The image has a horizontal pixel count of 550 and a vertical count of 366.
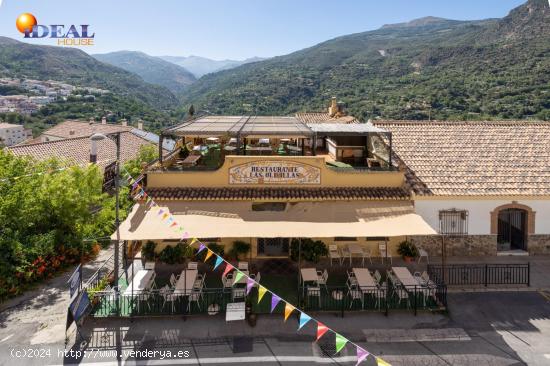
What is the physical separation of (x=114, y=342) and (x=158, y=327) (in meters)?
1.46

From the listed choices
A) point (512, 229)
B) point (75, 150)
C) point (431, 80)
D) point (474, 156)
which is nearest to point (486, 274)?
point (512, 229)

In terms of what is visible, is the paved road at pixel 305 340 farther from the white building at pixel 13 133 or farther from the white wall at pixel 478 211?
the white building at pixel 13 133

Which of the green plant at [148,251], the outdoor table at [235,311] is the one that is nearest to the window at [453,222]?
the outdoor table at [235,311]

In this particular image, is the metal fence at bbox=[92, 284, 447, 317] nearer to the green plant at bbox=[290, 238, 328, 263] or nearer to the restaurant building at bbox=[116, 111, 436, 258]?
the restaurant building at bbox=[116, 111, 436, 258]

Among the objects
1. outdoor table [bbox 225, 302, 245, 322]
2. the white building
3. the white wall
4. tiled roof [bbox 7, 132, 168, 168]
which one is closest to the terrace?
the white wall

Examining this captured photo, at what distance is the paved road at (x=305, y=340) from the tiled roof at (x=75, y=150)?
80.4ft

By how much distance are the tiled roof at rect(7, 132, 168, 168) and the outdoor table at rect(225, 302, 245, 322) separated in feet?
84.7

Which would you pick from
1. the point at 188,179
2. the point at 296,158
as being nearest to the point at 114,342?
the point at 188,179

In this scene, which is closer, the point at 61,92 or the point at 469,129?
the point at 469,129

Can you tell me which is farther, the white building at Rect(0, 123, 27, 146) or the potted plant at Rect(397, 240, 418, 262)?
the white building at Rect(0, 123, 27, 146)

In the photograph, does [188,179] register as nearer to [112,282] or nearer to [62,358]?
[112,282]

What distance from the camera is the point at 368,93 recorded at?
374 feet

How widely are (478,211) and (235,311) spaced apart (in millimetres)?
13427

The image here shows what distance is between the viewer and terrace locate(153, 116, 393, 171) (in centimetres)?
1866
